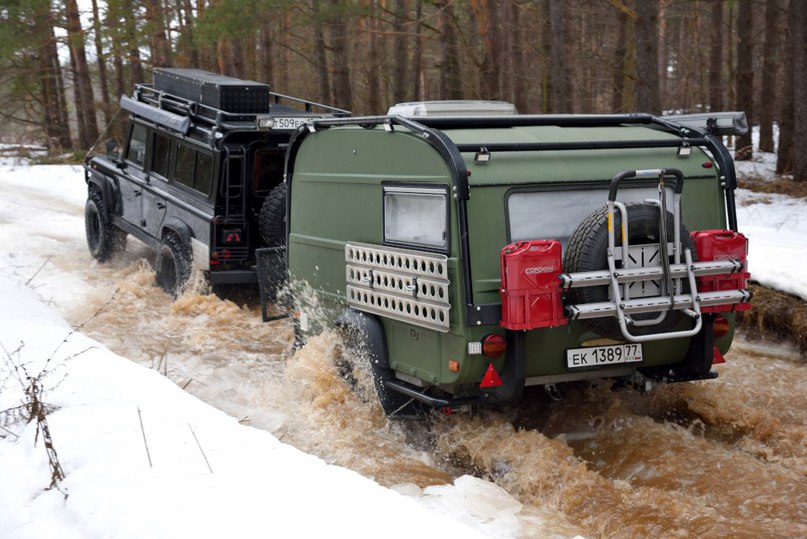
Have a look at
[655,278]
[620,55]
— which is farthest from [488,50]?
[655,278]

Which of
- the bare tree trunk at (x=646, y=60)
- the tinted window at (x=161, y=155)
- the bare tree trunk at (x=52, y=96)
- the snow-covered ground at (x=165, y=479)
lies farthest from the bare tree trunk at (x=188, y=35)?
the snow-covered ground at (x=165, y=479)

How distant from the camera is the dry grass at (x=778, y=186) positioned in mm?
15406

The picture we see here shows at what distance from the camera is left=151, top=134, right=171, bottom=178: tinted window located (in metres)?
10.9

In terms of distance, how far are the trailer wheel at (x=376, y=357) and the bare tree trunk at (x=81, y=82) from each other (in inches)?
729

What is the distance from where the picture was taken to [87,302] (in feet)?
35.1

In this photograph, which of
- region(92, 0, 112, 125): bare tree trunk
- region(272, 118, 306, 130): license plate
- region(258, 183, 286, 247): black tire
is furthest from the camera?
region(92, 0, 112, 125): bare tree trunk

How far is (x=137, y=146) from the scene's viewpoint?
38.6ft

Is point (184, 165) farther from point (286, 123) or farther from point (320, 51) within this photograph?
point (320, 51)

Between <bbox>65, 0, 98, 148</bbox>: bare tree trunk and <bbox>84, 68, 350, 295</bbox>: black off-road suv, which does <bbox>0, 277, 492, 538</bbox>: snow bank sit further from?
<bbox>65, 0, 98, 148</bbox>: bare tree trunk

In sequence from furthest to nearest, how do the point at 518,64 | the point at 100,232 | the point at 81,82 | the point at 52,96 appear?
1. the point at 52,96
2. the point at 81,82
3. the point at 518,64
4. the point at 100,232

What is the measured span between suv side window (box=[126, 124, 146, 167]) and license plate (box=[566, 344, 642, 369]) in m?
7.46

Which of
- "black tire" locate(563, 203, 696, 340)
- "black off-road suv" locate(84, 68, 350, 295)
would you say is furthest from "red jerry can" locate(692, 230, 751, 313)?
"black off-road suv" locate(84, 68, 350, 295)

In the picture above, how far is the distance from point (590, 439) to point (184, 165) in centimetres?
611

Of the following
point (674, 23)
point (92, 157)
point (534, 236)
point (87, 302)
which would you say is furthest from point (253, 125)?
point (674, 23)
